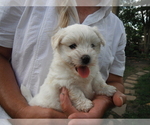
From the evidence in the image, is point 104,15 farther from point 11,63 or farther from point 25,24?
point 11,63

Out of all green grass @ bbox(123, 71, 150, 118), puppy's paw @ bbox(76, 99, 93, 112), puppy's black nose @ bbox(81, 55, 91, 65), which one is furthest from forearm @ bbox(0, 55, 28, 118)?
green grass @ bbox(123, 71, 150, 118)

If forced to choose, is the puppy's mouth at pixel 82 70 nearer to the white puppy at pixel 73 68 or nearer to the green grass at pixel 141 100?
the white puppy at pixel 73 68

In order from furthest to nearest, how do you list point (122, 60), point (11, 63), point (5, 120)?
point (122, 60) → point (11, 63) → point (5, 120)

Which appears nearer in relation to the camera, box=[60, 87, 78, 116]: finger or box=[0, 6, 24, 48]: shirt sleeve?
→ box=[60, 87, 78, 116]: finger

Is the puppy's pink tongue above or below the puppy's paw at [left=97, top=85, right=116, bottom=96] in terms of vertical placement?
above

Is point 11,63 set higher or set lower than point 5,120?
higher

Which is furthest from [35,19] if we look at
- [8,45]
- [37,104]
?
[37,104]

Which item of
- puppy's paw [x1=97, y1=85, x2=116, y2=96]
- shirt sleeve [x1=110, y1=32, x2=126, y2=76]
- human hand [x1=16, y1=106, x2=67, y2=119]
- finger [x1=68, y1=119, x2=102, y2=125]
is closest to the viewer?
finger [x1=68, y1=119, x2=102, y2=125]

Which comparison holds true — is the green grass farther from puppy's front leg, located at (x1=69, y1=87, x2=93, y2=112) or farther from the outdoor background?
puppy's front leg, located at (x1=69, y1=87, x2=93, y2=112)

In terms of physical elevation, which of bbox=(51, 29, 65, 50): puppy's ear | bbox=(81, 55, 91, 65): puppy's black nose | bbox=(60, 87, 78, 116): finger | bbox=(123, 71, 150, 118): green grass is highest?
bbox=(51, 29, 65, 50): puppy's ear
